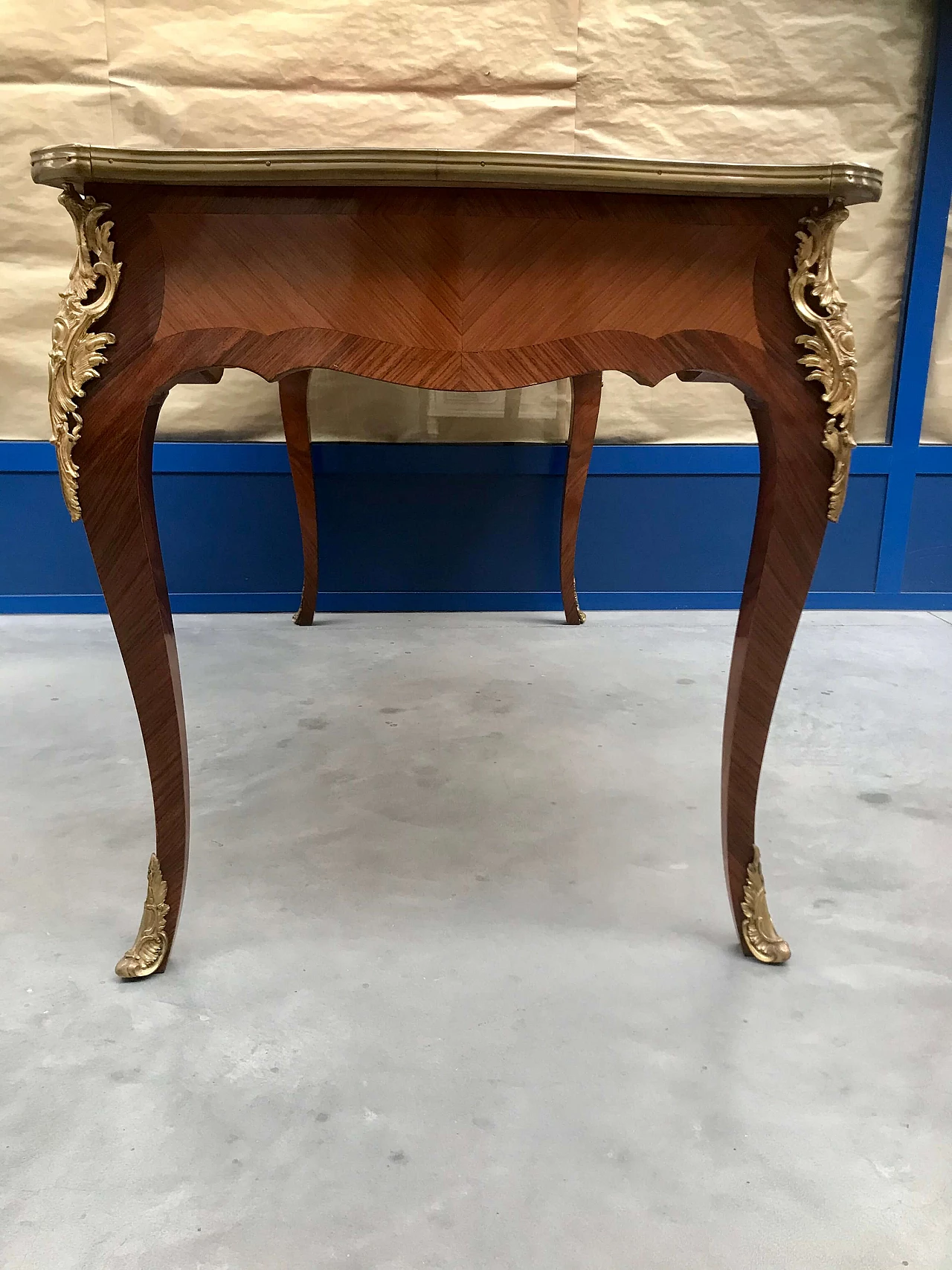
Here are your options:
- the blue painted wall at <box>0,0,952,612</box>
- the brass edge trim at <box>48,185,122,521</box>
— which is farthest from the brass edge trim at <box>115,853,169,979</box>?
the blue painted wall at <box>0,0,952,612</box>

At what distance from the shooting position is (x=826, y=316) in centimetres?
87

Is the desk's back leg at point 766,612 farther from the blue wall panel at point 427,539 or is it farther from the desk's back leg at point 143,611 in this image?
the blue wall panel at point 427,539

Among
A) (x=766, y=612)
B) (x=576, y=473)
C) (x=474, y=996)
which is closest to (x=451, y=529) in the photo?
(x=576, y=473)

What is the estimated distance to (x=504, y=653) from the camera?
6.54ft

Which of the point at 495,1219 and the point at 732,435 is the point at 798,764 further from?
the point at 732,435

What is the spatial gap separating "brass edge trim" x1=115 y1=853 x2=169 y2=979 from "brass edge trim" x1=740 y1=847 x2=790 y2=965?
62 centimetres

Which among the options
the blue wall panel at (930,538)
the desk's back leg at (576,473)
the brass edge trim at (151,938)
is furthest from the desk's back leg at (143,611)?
the blue wall panel at (930,538)

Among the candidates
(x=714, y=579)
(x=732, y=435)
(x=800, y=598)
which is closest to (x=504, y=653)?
(x=714, y=579)

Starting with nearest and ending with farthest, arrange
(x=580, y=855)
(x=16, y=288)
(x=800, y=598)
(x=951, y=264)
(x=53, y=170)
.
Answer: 1. (x=53, y=170)
2. (x=800, y=598)
3. (x=580, y=855)
4. (x=16, y=288)
5. (x=951, y=264)

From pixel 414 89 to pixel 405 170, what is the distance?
157 cm

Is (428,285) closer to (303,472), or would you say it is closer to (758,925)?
(758,925)

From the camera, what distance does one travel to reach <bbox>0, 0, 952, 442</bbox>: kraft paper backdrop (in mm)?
2049

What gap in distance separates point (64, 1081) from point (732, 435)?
2.04m

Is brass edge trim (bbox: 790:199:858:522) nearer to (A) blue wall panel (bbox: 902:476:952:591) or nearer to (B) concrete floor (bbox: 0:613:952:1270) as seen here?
(B) concrete floor (bbox: 0:613:952:1270)
